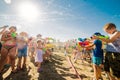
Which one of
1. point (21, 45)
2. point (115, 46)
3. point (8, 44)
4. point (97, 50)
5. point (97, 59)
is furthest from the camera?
point (21, 45)

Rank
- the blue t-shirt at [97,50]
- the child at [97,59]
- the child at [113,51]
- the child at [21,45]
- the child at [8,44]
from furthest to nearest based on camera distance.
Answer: the child at [21,45] → the child at [8,44] → the blue t-shirt at [97,50] → the child at [97,59] → the child at [113,51]

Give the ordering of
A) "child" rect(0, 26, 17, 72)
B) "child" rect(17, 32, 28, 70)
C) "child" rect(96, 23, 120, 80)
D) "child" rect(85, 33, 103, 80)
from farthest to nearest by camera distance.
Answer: "child" rect(17, 32, 28, 70) → "child" rect(0, 26, 17, 72) → "child" rect(85, 33, 103, 80) → "child" rect(96, 23, 120, 80)

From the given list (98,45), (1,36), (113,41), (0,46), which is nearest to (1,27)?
(1,36)

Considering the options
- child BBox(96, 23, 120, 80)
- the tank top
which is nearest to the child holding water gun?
child BBox(96, 23, 120, 80)

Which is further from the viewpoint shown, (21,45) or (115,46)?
(21,45)

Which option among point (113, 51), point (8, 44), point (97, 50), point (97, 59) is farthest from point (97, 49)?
point (8, 44)

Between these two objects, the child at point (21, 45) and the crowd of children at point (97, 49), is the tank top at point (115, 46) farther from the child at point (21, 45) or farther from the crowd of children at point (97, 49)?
the child at point (21, 45)

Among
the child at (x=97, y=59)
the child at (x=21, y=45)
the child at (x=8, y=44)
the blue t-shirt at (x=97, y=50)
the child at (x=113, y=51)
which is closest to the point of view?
the child at (x=113, y=51)

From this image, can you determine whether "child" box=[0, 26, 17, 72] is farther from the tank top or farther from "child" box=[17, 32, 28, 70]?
the tank top

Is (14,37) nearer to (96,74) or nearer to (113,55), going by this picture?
(96,74)

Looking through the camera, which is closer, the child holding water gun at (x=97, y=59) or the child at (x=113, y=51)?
the child at (x=113, y=51)

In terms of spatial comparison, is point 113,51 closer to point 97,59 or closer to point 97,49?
point 97,59

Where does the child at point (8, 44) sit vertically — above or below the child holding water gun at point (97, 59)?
above

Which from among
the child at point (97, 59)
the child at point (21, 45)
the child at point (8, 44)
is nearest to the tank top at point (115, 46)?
the child at point (97, 59)
